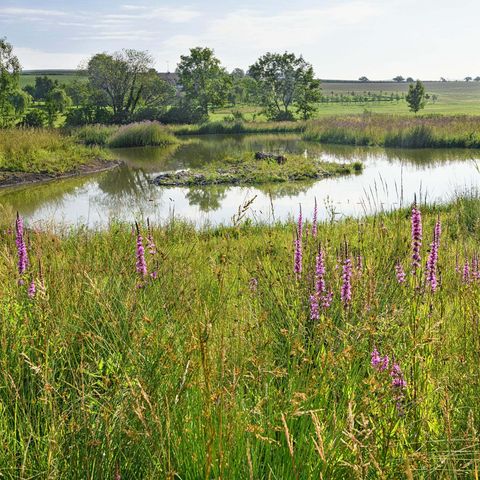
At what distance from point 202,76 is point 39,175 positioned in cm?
3678

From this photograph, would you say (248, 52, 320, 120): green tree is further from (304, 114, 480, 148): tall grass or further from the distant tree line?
(304, 114, 480, 148): tall grass

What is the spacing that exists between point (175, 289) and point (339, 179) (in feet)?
61.6

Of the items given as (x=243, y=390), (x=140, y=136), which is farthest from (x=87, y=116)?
(x=243, y=390)

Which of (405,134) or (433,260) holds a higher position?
(405,134)

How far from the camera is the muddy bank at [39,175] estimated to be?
69.6ft

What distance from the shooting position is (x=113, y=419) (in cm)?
229

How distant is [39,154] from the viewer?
24.7m

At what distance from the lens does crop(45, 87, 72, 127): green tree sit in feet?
147

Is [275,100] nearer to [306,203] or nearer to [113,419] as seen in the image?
[306,203]

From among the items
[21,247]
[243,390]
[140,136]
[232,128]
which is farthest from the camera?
[232,128]

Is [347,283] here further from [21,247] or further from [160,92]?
[160,92]

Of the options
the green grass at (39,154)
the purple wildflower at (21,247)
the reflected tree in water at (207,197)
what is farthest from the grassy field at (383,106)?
the purple wildflower at (21,247)

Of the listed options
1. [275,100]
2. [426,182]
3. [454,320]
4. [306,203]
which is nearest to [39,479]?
[454,320]

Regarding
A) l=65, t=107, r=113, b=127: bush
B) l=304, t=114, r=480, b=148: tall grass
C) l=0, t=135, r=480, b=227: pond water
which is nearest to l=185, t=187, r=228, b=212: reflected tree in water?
l=0, t=135, r=480, b=227: pond water
